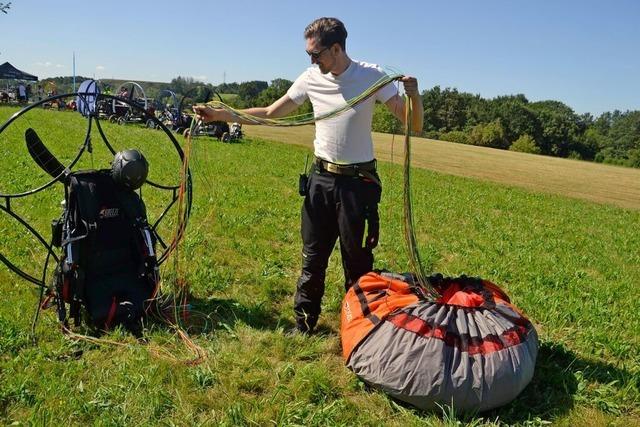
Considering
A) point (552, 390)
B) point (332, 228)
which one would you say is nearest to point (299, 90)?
point (332, 228)

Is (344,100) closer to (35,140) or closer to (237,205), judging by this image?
(35,140)

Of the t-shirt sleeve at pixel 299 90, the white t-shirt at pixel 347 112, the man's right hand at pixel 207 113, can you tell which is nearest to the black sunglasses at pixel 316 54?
the white t-shirt at pixel 347 112

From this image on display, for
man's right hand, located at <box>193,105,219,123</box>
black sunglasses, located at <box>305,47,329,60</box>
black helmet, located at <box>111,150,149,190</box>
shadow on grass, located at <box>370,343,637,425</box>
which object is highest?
black sunglasses, located at <box>305,47,329,60</box>

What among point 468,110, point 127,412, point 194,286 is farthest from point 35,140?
point 468,110

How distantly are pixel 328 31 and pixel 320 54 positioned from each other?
0.16 meters

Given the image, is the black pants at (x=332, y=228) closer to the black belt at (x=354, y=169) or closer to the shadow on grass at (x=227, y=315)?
the black belt at (x=354, y=169)

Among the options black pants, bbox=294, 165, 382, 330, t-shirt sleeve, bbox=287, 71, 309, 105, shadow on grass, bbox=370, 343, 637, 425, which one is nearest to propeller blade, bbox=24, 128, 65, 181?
t-shirt sleeve, bbox=287, 71, 309, 105

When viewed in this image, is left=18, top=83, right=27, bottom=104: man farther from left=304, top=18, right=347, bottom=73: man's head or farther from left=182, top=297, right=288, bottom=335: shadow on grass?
left=304, top=18, right=347, bottom=73: man's head

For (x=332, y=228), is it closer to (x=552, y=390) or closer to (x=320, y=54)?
(x=320, y=54)

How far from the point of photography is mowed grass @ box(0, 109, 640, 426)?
325cm

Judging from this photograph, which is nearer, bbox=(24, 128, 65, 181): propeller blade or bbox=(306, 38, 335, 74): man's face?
bbox=(306, 38, 335, 74): man's face

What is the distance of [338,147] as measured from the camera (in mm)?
3830

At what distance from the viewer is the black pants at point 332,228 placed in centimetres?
387

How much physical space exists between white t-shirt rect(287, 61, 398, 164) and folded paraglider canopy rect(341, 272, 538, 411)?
44.1 inches
